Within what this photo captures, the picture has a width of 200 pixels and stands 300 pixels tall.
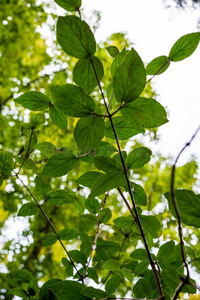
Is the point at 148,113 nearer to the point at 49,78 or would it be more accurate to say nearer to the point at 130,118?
the point at 130,118

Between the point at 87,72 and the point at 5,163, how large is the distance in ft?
1.30

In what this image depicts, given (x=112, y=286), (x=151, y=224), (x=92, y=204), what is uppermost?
(x=92, y=204)

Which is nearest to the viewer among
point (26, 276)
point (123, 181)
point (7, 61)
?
point (123, 181)

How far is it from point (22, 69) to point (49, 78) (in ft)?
1.30

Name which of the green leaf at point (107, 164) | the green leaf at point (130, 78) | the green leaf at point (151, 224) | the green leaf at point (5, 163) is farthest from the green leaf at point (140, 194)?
the green leaf at point (5, 163)

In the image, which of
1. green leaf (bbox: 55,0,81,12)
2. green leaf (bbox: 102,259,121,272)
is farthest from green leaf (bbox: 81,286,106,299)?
green leaf (bbox: 55,0,81,12)

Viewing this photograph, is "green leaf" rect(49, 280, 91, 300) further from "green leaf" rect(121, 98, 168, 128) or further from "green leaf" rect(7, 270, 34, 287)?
"green leaf" rect(121, 98, 168, 128)

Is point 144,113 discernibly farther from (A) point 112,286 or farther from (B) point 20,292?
(B) point 20,292

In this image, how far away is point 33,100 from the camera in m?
0.61

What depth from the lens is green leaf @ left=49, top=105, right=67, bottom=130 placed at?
616 millimetres

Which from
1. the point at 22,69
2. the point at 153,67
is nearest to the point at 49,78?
the point at 22,69

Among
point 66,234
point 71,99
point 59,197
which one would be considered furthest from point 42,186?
point 71,99

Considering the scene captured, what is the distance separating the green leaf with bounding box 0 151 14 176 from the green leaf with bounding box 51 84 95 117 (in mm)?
343

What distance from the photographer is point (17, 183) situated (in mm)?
2639
